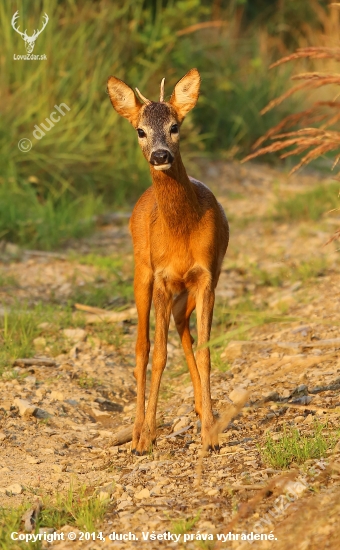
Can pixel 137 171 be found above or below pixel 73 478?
above

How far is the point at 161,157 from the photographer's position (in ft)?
14.6

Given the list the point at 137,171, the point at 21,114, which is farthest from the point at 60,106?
the point at 137,171

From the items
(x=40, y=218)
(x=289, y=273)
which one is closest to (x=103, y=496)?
(x=289, y=273)

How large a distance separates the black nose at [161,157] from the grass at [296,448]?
1.43 meters

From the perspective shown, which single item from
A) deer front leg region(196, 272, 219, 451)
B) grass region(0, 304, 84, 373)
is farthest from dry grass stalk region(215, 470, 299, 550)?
grass region(0, 304, 84, 373)

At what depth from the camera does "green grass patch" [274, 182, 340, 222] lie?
920cm

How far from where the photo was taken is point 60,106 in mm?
9539

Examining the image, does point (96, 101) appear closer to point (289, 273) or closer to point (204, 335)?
point (289, 273)

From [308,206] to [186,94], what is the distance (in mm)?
4479

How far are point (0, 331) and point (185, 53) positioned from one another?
6185mm

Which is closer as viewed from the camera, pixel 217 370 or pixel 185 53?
pixel 217 370

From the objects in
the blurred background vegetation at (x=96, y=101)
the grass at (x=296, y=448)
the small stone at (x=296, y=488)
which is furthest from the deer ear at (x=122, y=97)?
the blurred background vegetation at (x=96, y=101)

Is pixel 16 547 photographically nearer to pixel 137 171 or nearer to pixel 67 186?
pixel 67 186

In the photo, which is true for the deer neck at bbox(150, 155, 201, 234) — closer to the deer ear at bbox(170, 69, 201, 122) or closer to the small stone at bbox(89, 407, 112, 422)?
the deer ear at bbox(170, 69, 201, 122)
